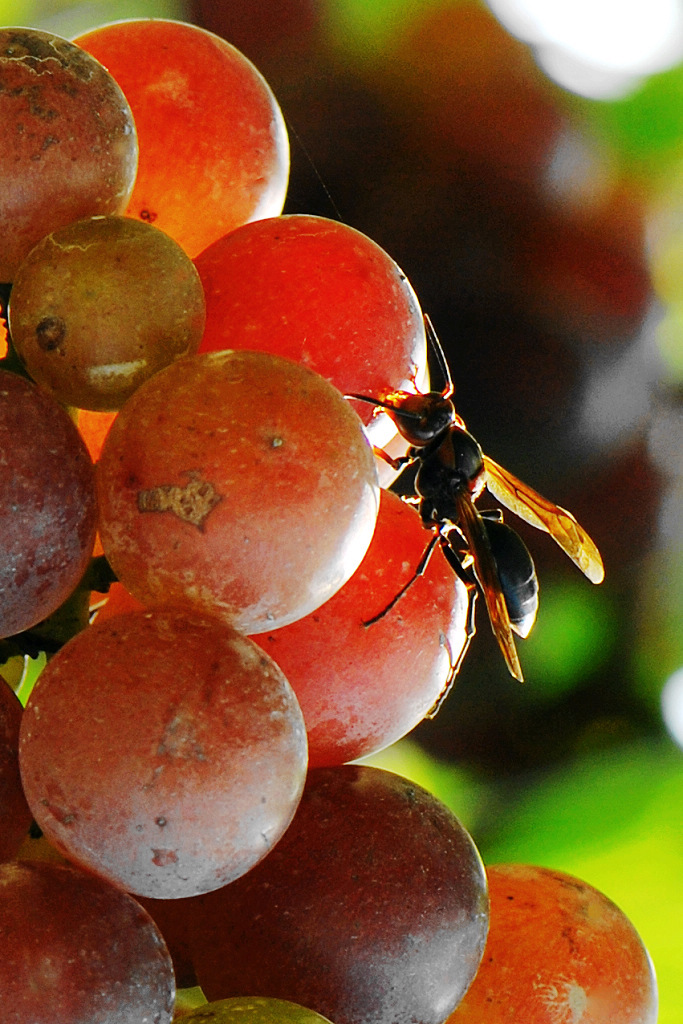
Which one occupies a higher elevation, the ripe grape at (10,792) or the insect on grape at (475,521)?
the ripe grape at (10,792)

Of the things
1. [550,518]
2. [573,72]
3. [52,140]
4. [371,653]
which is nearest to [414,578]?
[371,653]

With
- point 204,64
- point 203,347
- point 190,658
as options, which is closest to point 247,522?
point 190,658

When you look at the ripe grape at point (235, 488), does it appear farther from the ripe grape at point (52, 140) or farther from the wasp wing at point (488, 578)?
the wasp wing at point (488, 578)

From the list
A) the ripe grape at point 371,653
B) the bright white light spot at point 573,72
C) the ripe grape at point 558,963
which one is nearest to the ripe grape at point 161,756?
the ripe grape at point 371,653

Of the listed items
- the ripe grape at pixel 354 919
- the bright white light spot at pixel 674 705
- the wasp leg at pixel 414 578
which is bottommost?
the bright white light spot at pixel 674 705

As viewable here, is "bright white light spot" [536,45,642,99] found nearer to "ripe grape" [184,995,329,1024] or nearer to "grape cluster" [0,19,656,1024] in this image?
"grape cluster" [0,19,656,1024]

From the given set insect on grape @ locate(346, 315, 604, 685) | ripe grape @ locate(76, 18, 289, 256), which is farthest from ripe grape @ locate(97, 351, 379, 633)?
insect on grape @ locate(346, 315, 604, 685)

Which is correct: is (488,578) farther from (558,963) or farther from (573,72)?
(573,72)
